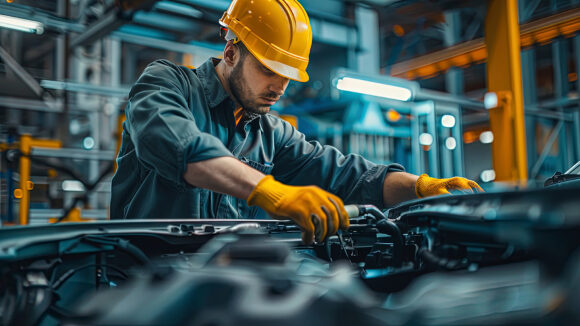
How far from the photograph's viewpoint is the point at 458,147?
6191 mm

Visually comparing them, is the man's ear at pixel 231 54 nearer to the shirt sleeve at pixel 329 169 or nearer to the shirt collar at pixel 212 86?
the shirt collar at pixel 212 86

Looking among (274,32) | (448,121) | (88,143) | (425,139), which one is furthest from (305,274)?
(88,143)

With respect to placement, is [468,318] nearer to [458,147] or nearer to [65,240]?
[65,240]

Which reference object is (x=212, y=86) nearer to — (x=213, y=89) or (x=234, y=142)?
(x=213, y=89)

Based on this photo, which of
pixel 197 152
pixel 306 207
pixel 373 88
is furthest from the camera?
pixel 373 88

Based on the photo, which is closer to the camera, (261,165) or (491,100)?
(261,165)

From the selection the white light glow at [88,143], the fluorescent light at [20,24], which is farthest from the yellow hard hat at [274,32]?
the white light glow at [88,143]

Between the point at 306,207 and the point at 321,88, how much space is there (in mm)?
7025

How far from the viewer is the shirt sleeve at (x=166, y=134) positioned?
1.44 meters

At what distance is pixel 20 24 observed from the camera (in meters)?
4.38

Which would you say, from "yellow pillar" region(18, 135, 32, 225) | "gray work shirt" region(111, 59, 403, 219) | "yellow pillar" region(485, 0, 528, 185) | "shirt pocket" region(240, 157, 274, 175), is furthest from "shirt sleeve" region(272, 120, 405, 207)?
"yellow pillar" region(18, 135, 32, 225)

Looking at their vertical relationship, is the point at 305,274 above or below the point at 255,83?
below

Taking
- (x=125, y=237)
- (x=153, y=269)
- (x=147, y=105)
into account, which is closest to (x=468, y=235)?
(x=153, y=269)

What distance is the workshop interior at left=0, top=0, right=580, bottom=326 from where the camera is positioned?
0.70 meters
